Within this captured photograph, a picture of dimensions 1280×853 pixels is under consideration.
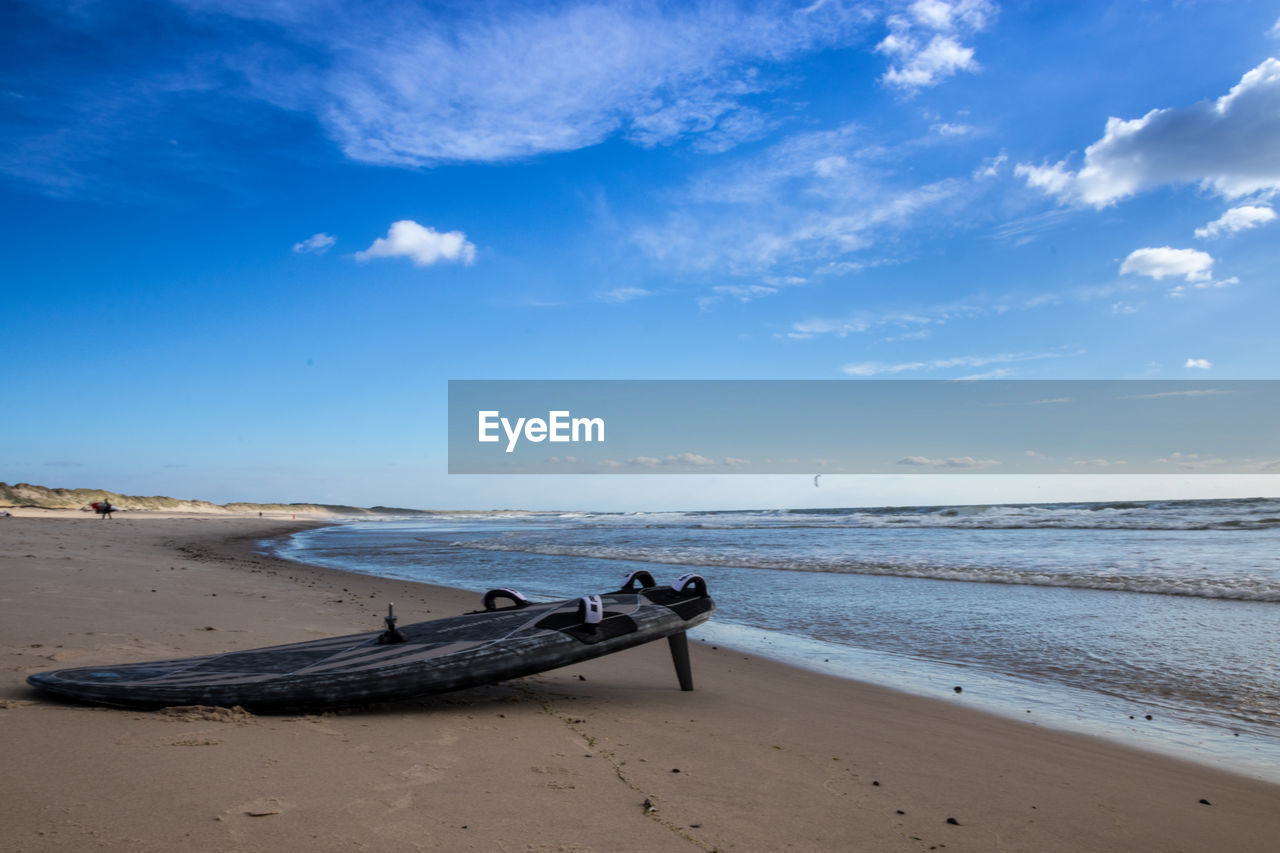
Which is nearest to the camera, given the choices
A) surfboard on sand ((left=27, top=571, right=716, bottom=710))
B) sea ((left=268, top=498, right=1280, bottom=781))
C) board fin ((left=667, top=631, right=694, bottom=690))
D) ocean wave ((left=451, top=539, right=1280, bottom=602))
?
surfboard on sand ((left=27, top=571, right=716, bottom=710))

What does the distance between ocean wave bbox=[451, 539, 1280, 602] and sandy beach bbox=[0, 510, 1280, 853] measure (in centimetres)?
807

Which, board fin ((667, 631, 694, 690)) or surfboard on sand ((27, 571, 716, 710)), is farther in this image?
board fin ((667, 631, 694, 690))

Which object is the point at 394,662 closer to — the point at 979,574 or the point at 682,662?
the point at 682,662

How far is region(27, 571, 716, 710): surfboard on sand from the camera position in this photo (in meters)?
3.89

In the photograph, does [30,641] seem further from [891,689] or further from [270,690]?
[891,689]

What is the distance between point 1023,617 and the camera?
8.85 meters

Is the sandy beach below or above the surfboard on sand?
below

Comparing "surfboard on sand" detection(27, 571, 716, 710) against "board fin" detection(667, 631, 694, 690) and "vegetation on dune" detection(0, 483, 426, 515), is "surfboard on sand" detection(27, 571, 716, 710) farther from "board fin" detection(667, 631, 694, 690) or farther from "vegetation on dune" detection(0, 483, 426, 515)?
"vegetation on dune" detection(0, 483, 426, 515)

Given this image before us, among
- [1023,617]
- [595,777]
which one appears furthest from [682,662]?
[1023,617]

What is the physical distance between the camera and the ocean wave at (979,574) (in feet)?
34.9

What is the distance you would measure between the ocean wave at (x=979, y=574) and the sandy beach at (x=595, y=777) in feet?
26.5

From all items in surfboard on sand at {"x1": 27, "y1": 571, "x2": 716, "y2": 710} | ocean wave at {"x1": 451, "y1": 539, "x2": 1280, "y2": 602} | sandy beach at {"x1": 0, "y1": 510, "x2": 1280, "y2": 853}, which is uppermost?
surfboard on sand at {"x1": 27, "y1": 571, "x2": 716, "y2": 710}

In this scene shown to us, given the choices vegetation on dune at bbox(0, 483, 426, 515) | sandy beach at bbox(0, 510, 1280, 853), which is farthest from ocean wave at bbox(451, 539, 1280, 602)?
vegetation on dune at bbox(0, 483, 426, 515)

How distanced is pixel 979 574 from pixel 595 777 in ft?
39.7
